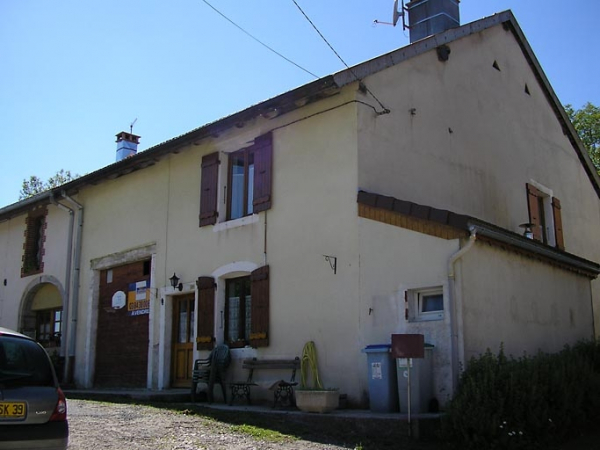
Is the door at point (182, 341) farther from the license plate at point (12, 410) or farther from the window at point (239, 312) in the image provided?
the license plate at point (12, 410)

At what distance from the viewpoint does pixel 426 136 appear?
11742 millimetres

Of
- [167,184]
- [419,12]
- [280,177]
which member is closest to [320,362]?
[280,177]

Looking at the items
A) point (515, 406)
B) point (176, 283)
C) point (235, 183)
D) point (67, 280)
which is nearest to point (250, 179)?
point (235, 183)

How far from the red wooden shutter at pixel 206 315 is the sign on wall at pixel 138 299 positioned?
2004mm

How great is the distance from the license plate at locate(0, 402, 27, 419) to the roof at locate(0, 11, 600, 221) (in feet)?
21.3

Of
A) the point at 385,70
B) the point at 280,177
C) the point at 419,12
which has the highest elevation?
the point at 419,12

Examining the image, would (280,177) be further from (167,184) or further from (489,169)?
(489,169)

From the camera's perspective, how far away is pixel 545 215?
50.6ft

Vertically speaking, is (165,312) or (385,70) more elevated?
(385,70)

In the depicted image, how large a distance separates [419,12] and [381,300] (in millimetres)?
7637

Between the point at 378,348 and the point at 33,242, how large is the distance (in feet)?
41.6

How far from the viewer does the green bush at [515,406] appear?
7.09 meters

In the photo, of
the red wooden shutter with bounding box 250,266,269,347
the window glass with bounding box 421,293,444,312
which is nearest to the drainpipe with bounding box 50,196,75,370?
the red wooden shutter with bounding box 250,266,269,347

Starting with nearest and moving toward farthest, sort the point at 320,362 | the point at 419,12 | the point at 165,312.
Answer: the point at 320,362
the point at 165,312
the point at 419,12
